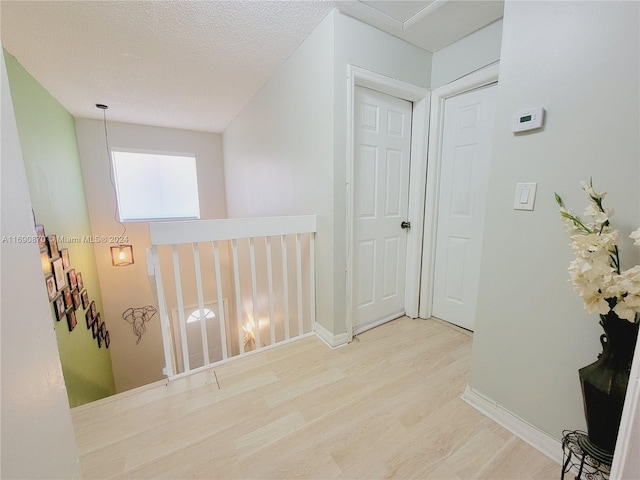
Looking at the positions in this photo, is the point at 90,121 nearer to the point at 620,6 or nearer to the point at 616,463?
the point at 620,6

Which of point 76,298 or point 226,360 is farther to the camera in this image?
point 76,298

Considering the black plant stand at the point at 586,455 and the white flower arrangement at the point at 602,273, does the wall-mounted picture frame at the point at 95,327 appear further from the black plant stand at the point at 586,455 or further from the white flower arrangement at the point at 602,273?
the white flower arrangement at the point at 602,273

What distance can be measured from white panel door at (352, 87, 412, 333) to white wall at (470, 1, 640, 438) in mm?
916

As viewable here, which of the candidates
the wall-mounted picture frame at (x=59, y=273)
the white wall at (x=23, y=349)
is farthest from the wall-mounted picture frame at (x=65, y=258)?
the white wall at (x=23, y=349)

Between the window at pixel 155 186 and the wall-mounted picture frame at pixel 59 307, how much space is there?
2030 mm

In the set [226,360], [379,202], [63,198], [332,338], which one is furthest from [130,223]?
[379,202]

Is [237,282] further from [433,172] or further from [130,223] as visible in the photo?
[130,223]

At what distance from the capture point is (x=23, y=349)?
554mm

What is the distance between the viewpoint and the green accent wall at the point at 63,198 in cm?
211

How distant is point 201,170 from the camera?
4.43m

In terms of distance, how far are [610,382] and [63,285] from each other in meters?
3.71

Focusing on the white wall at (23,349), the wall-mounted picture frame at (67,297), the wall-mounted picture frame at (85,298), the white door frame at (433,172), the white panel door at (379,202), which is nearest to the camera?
the white wall at (23,349)

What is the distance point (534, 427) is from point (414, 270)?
4.18 feet

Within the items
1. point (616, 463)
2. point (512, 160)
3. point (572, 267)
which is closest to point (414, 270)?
point (512, 160)
